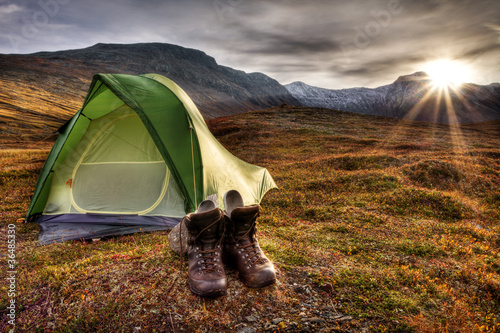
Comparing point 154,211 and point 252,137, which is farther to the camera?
point 252,137

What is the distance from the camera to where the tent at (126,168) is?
6562 millimetres

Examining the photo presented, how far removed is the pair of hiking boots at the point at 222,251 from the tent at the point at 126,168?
280 centimetres

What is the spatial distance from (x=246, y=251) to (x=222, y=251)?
428mm

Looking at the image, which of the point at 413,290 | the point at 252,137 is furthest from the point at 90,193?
the point at 252,137

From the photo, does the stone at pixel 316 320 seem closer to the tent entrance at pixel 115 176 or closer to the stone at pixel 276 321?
the stone at pixel 276 321

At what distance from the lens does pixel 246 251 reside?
3.68 metres

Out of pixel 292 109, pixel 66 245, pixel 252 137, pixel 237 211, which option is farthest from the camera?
pixel 292 109

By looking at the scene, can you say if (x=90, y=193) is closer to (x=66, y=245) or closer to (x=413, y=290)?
(x=66, y=245)

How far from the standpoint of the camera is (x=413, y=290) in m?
3.77

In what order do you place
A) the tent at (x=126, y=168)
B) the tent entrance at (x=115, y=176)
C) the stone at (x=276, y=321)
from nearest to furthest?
the stone at (x=276, y=321) → the tent at (x=126, y=168) → the tent entrance at (x=115, y=176)

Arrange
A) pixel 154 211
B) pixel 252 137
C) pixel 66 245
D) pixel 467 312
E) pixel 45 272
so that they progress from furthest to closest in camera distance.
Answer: pixel 252 137 → pixel 154 211 → pixel 66 245 → pixel 45 272 → pixel 467 312

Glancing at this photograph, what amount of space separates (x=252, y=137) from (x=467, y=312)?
2600cm

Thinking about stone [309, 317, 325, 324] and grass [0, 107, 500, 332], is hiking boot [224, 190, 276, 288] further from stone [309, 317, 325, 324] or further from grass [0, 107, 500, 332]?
stone [309, 317, 325, 324]

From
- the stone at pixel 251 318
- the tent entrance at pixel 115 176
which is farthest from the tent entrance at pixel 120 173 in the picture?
the stone at pixel 251 318
